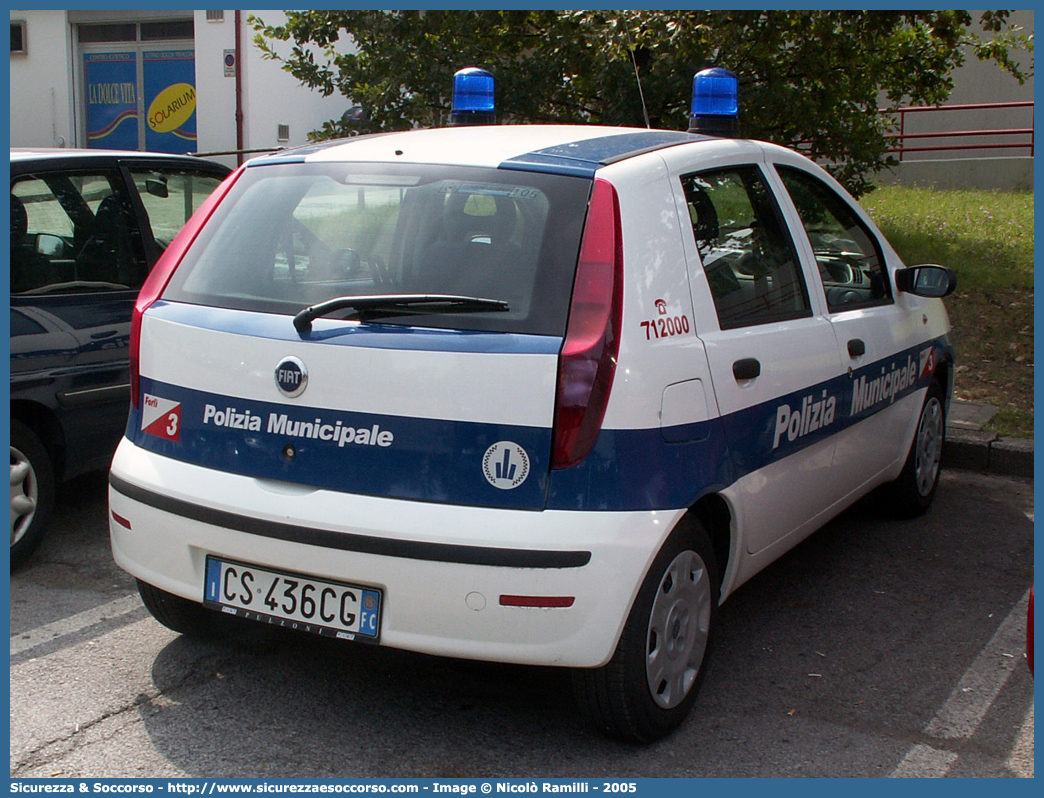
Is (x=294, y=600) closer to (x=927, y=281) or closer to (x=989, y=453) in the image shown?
(x=927, y=281)

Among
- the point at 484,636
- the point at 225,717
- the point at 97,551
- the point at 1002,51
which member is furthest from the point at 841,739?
the point at 1002,51

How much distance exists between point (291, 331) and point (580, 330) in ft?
2.48

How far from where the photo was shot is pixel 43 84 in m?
19.4

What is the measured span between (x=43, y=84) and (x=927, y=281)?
1841 centimetres

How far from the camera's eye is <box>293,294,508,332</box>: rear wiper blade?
286cm

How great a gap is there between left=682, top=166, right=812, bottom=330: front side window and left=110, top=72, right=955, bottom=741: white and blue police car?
16 millimetres

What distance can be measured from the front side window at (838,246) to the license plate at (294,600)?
210 centimetres

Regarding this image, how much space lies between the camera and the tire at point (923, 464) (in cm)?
512

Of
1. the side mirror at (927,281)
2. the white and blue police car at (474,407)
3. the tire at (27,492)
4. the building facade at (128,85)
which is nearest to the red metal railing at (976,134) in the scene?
the building facade at (128,85)

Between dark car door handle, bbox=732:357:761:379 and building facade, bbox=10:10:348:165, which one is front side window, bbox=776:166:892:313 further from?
building facade, bbox=10:10:348:165

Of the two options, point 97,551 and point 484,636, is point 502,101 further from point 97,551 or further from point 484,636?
point 484,636

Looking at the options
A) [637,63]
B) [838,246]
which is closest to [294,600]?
[838,246]

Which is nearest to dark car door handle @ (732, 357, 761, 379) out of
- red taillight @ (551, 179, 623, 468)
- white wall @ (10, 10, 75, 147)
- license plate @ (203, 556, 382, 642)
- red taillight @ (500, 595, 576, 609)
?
red taillight @ (551, 179, 623, 468)

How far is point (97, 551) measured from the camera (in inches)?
182
